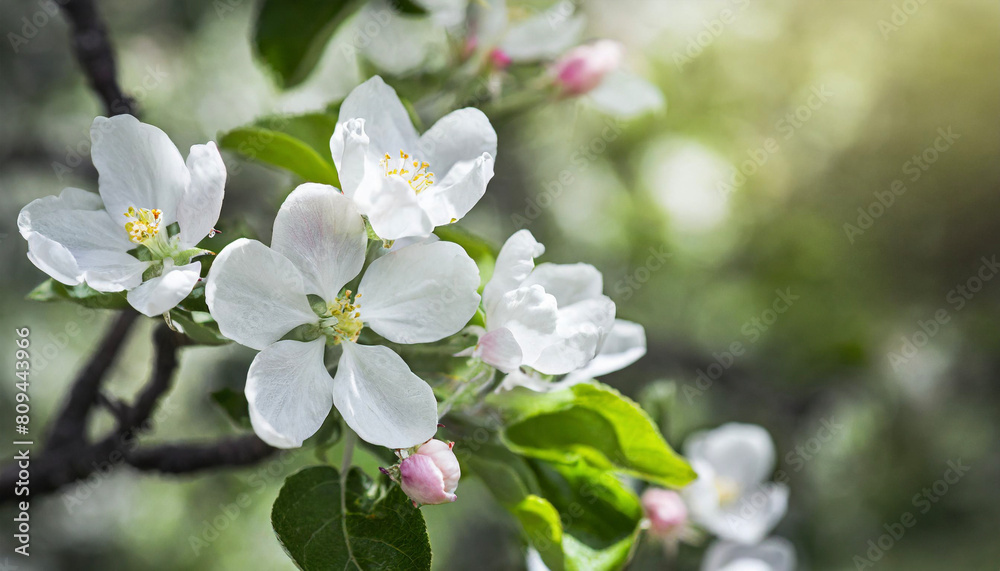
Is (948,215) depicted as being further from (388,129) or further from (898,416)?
(388,129)

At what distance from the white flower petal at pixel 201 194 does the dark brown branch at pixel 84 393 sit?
470 mm

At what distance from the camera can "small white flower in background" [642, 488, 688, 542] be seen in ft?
3.72

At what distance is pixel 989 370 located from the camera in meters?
2.36

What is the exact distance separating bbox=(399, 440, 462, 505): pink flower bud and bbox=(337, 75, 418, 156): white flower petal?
30cm

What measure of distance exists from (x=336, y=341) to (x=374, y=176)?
6.2 inches

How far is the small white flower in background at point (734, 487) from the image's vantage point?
3.91 feet

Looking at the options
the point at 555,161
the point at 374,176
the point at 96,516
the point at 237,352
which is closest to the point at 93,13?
the point at 374,176

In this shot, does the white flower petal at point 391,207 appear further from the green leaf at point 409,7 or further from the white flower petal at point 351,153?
the green leaf at point 409,7
